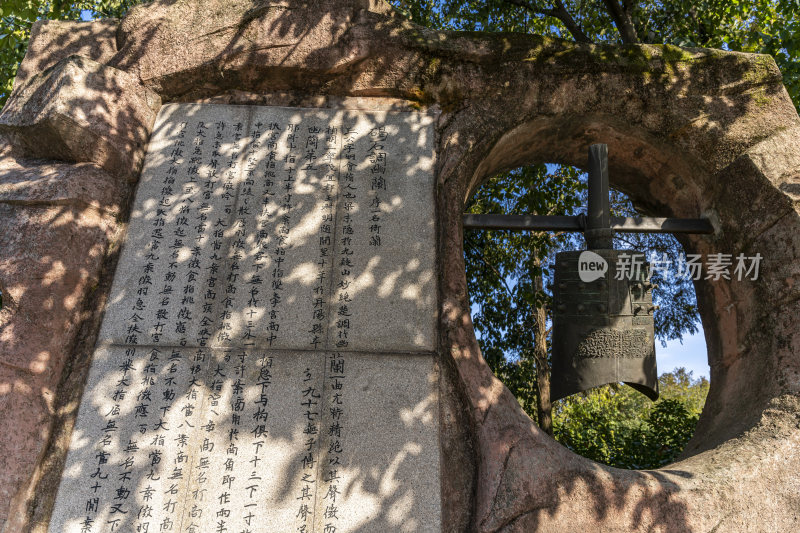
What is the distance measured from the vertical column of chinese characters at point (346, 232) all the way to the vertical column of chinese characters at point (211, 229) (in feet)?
2.54

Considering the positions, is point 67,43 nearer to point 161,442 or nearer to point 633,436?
point 161,442

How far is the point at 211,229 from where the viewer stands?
324 centimetres

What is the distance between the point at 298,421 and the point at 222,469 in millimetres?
448

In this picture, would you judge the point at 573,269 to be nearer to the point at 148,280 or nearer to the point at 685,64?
the point at 685,64

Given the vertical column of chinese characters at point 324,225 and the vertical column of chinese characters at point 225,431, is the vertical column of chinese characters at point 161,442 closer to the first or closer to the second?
the vertical column of chinese characters at point 225,431

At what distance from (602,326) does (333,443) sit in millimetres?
1757

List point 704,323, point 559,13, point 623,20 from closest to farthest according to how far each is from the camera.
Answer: point 704,323, point 623,20, point 559,13

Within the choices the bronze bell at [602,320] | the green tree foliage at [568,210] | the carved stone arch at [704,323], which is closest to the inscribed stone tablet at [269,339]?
the carved stone arch at [704,323]

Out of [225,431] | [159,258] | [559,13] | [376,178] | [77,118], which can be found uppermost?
[559,13]

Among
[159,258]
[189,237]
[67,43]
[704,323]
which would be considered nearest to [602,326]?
[704,323]

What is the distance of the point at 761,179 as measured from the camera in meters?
3.36

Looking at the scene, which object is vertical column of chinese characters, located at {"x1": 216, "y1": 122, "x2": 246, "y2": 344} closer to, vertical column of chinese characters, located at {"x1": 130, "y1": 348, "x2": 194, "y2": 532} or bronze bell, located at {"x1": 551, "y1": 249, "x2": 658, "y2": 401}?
vertical column of chinese characters, located at {"x1": 130, "y1": 348, "x2": 194, "y2": 532}

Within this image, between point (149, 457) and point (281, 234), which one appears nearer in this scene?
point (149, 457)

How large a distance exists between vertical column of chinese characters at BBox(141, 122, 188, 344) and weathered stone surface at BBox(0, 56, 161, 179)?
267 mm
